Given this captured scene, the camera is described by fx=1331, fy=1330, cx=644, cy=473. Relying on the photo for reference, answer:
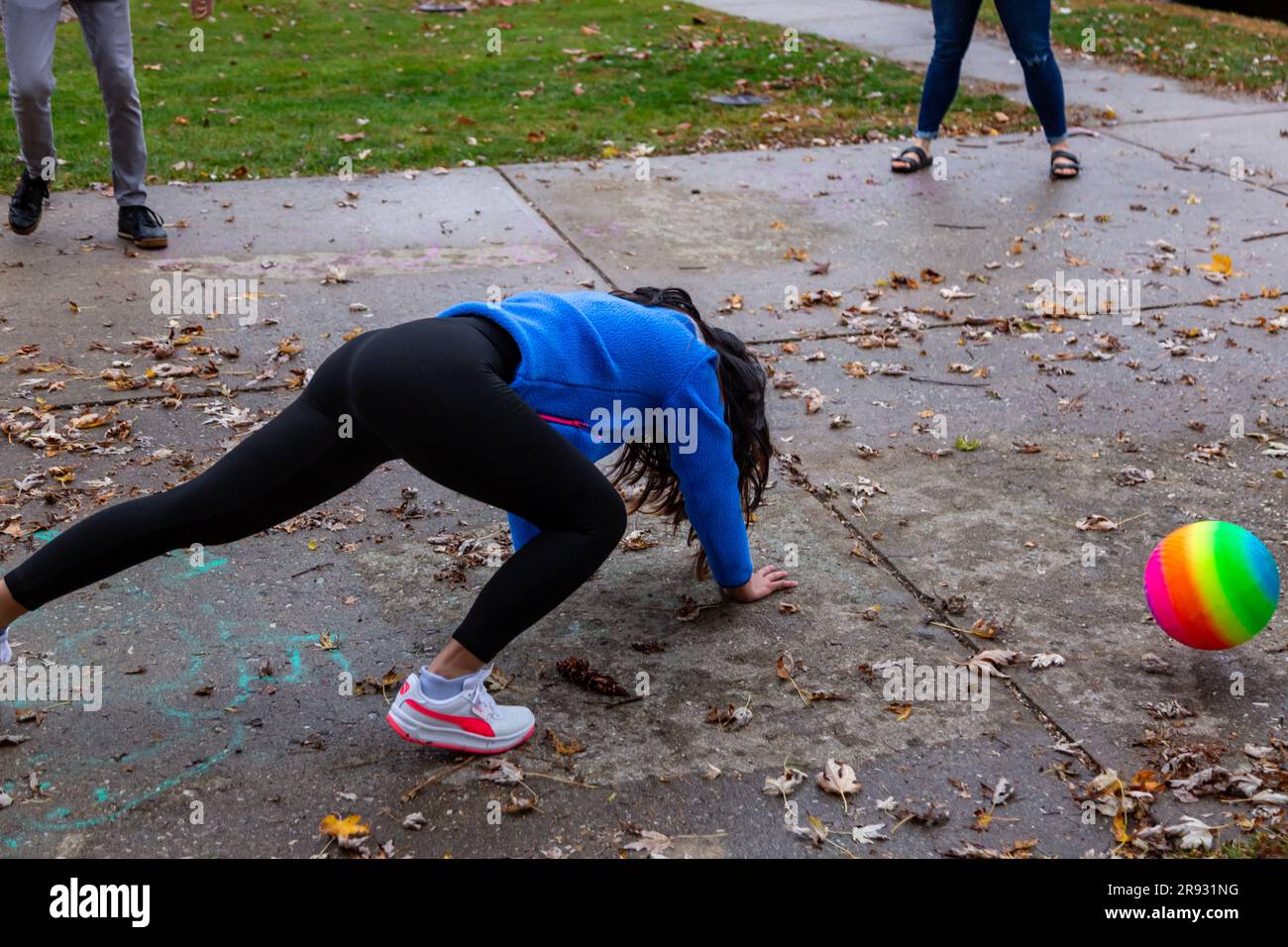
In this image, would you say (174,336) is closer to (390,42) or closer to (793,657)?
(793,657)

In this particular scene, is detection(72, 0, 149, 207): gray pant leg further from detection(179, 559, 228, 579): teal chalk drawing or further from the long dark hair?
the long dark hair

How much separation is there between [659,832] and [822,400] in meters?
2.72

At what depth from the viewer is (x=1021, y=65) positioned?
8102 mm

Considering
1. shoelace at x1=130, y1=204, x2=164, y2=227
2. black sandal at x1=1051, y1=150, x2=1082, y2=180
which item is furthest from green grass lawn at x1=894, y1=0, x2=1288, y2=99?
shoelace at x1=130, y1=204, x2=164, y2=227

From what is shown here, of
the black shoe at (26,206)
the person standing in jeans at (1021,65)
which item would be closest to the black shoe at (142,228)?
the black shoe at (26,206)

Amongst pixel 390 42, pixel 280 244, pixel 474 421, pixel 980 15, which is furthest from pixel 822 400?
pixel 980 15

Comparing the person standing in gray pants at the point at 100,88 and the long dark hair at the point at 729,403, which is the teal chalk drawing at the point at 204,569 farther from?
the person standing in gray pants at the point at 100,88

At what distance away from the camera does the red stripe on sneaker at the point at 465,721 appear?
3.13 m

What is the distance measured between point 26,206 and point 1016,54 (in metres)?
5.54

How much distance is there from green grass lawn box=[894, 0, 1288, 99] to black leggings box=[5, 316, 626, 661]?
30.7ft

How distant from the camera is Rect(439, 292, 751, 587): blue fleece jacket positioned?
10.1 ft

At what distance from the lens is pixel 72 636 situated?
367 cm

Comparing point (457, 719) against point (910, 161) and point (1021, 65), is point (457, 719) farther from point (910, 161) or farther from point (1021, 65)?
point (1021, 65)

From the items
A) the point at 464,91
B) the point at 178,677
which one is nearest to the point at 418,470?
the point at 178,677
